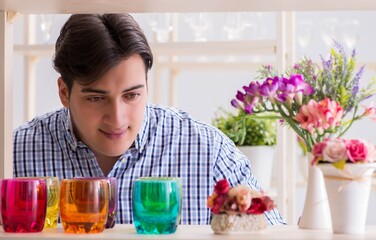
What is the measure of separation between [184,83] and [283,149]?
1.67 meters

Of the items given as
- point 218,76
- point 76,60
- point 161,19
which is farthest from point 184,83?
point 76,60

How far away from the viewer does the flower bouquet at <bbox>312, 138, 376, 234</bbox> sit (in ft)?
4.74

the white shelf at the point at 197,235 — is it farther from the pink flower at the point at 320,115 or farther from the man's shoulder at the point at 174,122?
the man's shoulder at the point at 174,122

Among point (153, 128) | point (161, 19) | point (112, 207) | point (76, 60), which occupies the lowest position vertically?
point (112, 207)

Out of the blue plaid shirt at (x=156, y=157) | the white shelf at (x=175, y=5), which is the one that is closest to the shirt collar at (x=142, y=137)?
the blue plaid shirt at (x=156, y=157)

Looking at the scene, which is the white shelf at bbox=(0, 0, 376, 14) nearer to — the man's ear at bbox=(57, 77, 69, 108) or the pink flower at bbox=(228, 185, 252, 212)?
the pink flower at bbox=(228, 185, 252, 212)

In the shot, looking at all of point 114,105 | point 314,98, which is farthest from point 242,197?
point 114,105

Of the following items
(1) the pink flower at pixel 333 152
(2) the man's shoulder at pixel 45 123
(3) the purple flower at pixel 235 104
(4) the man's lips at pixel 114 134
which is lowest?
(1) the pink flower at pixel 333 152

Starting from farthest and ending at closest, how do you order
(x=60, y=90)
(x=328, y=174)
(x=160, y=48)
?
1. (x=160, y=48)
2. (x=60, y=90)
3. (x=328, y=174)

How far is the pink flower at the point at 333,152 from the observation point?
4.72ft

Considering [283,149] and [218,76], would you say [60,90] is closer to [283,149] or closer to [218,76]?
[283,149]

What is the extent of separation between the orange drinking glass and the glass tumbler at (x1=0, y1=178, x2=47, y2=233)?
0.05 metres

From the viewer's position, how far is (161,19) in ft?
12.2

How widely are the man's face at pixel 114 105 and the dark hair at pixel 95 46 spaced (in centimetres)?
2
